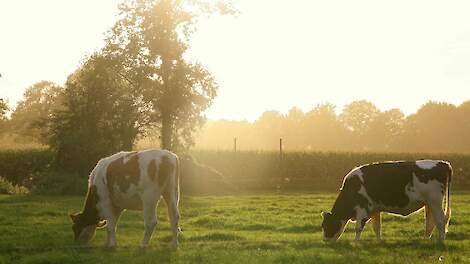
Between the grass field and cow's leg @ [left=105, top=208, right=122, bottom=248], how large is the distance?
12.4 inches

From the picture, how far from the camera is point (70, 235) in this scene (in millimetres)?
17219

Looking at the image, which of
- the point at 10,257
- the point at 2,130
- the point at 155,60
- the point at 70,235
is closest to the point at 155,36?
the point at 155,60

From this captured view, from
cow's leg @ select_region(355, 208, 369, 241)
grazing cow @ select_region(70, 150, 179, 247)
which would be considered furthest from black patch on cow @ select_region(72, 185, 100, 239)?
cow's leg @ select_region(355, 208, 369, 241)

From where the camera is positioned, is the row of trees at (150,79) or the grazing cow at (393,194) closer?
the grazing cow at (393,194)

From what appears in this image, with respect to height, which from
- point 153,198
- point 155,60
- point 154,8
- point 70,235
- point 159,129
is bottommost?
point 70,235

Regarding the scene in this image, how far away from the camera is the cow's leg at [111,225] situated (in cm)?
1481

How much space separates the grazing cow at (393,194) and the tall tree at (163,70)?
32853mm

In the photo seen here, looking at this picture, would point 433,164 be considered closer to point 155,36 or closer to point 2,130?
point 155,36

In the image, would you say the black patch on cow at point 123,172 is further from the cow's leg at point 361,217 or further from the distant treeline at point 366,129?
the distant treeline at point 366,129

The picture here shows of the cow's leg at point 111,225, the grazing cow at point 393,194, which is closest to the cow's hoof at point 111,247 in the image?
the cow's leg at point 111,225

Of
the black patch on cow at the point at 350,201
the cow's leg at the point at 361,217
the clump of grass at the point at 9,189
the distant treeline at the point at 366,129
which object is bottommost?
the clump of grass at the point at 9,189

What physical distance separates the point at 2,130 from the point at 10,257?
359ft

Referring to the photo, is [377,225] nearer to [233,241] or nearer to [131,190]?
[233,241]

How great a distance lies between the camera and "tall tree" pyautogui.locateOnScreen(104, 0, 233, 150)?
48.9 m
